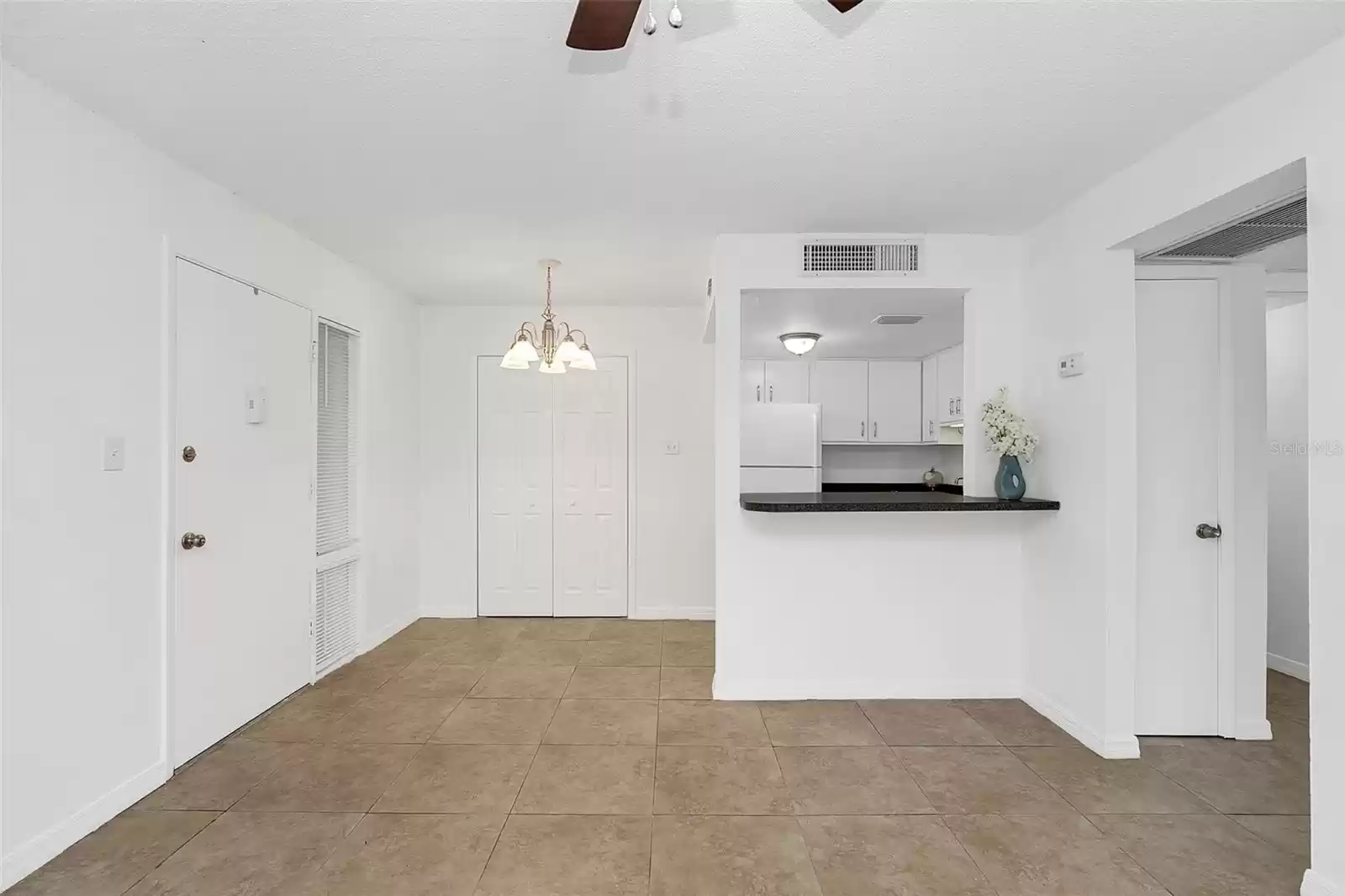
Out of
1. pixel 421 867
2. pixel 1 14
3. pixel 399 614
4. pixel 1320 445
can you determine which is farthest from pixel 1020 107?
pixel 399 614

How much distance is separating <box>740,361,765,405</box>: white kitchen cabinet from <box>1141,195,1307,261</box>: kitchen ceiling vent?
12.2 ft

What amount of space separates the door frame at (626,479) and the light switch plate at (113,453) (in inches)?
116

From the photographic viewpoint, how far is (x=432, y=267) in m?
4.24

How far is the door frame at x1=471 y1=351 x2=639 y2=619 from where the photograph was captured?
5324mm

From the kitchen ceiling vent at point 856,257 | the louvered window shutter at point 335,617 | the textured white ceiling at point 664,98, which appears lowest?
the louvered window shutter at point 335,617

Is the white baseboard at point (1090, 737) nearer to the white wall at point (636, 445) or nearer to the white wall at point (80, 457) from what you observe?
the white wall at point (636, 445)

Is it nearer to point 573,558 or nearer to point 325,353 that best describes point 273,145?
point 325,353

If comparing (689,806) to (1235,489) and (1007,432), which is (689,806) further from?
(1235,489)

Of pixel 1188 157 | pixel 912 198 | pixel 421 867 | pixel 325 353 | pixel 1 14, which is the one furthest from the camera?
pixel 325 353

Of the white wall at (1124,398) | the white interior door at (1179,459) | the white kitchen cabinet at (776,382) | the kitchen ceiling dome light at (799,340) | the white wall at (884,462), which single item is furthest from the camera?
the white wall at (884,462)

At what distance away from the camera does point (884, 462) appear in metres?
6.95

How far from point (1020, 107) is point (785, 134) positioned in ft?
2.49

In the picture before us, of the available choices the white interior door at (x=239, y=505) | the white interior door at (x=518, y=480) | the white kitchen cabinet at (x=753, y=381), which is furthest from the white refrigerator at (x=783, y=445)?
the white interior door at (x=239, y=505)

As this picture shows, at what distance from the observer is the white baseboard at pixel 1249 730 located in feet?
10.0
